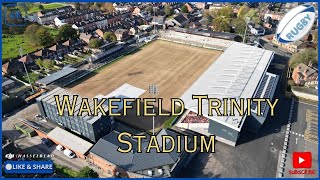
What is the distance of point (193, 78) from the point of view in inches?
2405

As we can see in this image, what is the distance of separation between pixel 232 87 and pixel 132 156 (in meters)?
24.2

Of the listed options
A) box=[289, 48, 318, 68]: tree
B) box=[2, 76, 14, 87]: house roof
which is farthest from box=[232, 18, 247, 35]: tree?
box=[2, 76, 14, 87]: house roof

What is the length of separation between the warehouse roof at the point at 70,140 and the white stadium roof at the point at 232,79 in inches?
707

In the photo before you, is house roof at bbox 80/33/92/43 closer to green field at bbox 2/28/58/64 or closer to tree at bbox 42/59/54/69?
green field at bbox 2/28/58/64

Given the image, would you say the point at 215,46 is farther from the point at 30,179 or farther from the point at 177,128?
the point at 30,179

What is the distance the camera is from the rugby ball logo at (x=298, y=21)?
177 ft

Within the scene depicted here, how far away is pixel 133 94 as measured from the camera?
163ft

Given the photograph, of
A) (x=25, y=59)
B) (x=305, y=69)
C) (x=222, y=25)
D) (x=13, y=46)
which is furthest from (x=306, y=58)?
(x=13, y=46)

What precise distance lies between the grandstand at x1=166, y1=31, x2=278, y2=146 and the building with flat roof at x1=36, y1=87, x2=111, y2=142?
13.7m

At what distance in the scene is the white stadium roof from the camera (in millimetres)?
42138

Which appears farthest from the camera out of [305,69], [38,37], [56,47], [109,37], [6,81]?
[109,37]

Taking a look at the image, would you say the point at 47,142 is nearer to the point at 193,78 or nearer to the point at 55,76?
the point at 55,76

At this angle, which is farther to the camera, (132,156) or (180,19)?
(180,19)

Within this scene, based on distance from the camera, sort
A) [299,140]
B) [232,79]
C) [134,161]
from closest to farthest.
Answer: [134,161]
[299,140]
[232,79]
